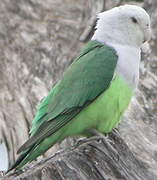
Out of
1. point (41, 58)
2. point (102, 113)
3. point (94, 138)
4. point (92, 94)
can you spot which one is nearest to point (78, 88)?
point (92, 94)

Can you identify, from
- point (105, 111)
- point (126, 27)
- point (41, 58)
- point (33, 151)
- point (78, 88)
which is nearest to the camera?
point (33, 151)

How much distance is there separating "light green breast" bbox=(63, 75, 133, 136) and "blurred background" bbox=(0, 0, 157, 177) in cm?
51

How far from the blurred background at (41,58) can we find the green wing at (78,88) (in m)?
0.64

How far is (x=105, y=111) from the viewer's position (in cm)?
469

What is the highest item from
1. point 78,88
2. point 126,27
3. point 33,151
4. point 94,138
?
point 126,27

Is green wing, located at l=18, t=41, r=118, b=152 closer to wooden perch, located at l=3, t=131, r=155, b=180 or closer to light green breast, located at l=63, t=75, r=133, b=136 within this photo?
light green breast, located at l=63, t=75, r=133, b=136

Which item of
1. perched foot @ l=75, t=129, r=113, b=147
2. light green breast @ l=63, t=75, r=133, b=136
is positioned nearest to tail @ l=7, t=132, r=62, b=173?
light green breast @ l=63, t=75, r=133, b=136

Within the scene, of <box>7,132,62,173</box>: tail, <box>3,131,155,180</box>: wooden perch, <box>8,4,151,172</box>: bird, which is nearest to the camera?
<box>3,131,155,180</box>: wooden perch

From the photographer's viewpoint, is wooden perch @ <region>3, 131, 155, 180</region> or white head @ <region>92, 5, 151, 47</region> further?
white head @ <region>92, 5, 151, 47</region>

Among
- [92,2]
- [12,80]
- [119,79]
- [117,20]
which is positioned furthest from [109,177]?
[92,2]

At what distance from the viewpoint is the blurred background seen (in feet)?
18.4

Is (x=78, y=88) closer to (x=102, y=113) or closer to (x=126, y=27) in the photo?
(x=102, y=113)

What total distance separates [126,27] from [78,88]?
70 cm

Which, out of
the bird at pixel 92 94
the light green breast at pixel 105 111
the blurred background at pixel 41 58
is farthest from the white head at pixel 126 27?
the blurred background at pixel 41 58
